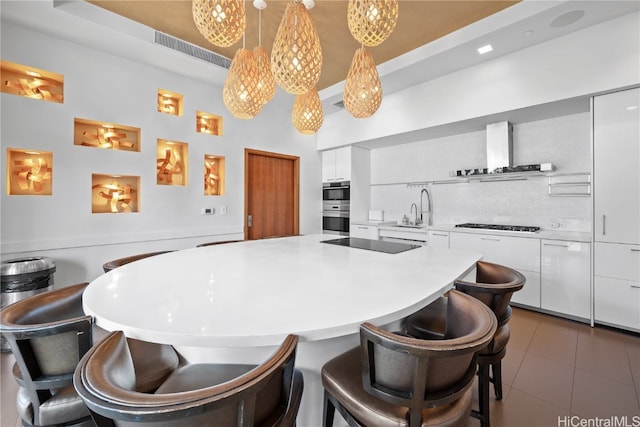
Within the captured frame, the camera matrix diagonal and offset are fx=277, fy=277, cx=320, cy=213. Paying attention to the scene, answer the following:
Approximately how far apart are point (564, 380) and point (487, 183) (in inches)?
102

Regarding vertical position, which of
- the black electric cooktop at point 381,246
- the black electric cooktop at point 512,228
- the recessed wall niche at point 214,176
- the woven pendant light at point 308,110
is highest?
the woven pendant light at point 308,110

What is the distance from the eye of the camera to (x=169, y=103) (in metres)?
3.71

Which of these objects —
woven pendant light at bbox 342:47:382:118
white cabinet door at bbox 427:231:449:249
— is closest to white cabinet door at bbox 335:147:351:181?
white cabinet door at bbox 427:231:449:249

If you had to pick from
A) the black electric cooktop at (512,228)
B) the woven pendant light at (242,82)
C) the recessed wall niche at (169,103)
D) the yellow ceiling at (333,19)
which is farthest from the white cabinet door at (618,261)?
the recessed wall niche at (169,103)

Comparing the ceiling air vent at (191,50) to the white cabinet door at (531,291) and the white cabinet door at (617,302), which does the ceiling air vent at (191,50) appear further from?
the white cabinet door at (617,302)

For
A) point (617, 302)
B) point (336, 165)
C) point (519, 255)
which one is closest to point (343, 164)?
point (336, 165)

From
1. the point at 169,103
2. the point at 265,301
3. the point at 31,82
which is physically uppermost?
the point at 169,103

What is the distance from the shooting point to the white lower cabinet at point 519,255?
10.0ft

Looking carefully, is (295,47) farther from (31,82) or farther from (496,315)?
(31,82)

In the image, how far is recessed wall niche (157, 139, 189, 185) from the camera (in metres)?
3.63

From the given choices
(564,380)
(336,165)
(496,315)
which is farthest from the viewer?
(336,165)

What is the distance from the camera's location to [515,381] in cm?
190

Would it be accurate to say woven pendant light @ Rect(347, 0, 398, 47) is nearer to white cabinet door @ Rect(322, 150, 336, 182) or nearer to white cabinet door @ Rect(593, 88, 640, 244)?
white cabinet door @ Rect(593, 88, 640, 244)

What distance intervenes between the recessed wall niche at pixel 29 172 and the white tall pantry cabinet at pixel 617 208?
5.46m
